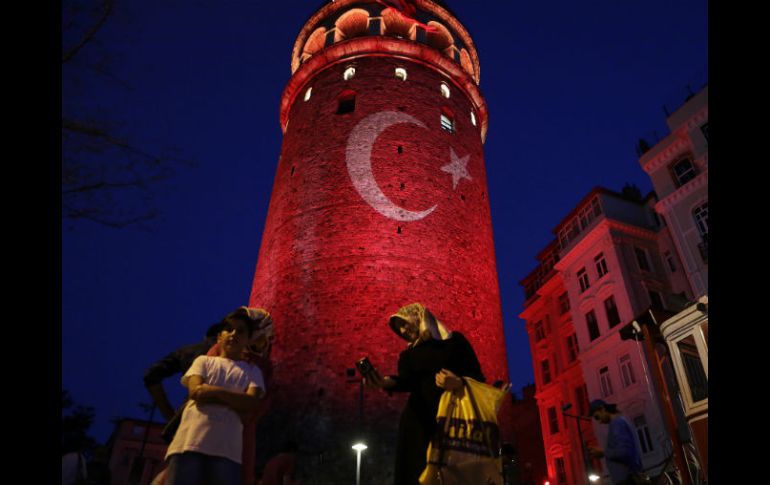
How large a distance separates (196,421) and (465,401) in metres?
1.73

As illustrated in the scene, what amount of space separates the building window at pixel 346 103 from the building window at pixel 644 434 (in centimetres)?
1421

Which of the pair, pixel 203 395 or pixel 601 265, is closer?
pixel 203 395

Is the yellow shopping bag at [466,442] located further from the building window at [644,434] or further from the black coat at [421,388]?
the building window at [644,434]

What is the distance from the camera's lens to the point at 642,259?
67.7 ft

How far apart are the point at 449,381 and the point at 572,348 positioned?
2240 cm

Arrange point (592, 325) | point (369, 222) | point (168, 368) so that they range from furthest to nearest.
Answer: point (592, 325) → point (369, 222) → point (168, 368)

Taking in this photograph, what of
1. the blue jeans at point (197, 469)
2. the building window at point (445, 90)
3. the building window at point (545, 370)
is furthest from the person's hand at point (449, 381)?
the building window at point (545, 370)

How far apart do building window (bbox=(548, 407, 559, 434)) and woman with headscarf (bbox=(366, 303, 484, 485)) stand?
72.3 ft


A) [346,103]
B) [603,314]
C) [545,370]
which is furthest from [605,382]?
[346,103]

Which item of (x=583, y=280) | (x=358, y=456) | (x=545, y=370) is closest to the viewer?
(x=358, y=456)

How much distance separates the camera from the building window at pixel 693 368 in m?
8.91

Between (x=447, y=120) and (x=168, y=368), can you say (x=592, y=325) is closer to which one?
(x=447, y=120)

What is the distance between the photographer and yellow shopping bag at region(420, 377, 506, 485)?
3248mm
